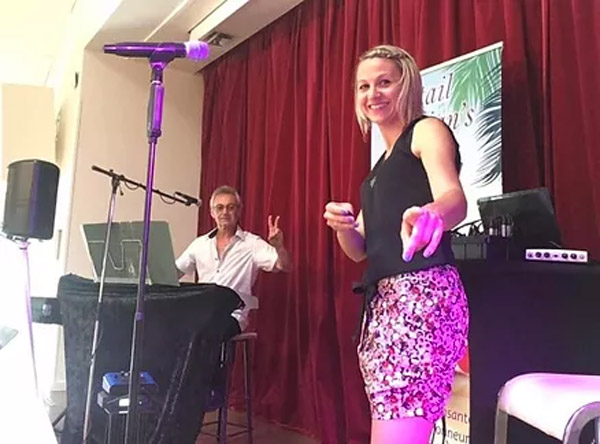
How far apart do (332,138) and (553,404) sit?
2.47 metres

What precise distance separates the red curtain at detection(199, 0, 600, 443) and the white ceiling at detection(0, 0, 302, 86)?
17cm

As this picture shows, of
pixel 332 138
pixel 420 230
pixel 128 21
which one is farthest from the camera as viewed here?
pixel 128 21

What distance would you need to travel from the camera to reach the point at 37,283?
600cm

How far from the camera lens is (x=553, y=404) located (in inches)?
47.1

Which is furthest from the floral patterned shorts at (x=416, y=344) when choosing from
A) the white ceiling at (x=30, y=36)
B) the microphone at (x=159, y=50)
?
the white ceiling at (x=30, y=36)

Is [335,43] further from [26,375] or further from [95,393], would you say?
[26,375]

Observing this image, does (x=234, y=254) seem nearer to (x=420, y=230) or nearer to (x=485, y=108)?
(x=485, y=108)

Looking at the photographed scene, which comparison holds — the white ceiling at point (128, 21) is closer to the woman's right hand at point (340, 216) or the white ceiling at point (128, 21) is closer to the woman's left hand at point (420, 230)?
the woman's right hand at point (340, 216)

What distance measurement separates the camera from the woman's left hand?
1045mm

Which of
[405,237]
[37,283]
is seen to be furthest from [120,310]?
[37,283]

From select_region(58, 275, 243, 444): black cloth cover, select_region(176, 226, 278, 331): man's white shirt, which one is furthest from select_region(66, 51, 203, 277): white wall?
select_region(58, 275, 243, 444): black cloth cover

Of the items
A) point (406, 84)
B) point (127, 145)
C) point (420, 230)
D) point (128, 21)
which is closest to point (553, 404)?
point (420, 230)

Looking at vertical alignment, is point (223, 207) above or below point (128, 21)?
below

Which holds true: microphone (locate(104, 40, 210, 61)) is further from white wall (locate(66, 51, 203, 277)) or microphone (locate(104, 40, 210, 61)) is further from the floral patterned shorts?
white wall (locate(66, 51, 203, 277))
